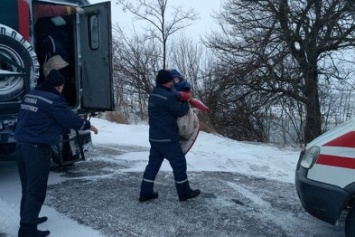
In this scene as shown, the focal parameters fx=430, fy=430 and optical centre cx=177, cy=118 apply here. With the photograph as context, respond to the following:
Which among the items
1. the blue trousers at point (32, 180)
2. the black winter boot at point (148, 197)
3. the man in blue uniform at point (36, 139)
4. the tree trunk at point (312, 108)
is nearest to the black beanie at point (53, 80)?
the man in blue uniform at point (36, 139)

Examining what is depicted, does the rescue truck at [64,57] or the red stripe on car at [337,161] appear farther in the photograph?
the rescue truck at [64,57]

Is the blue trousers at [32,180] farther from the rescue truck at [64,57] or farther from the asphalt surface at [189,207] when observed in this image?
the rescue truck at [64,57]

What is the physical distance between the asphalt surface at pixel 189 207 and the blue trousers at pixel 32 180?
0.75 meters

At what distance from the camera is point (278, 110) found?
563 inches

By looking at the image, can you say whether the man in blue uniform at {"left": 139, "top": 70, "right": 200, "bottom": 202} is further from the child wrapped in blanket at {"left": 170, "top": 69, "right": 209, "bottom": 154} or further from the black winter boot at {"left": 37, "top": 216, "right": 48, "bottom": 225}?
the black winter boot at {"left": 37, "top": 216, "right": 48, "bottom": 225}

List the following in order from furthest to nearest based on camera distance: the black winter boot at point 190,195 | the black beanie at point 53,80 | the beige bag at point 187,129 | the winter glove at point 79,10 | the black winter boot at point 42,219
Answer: the winter glove at point 79,10
the black winter boot at point 190,195
the beige bag at point 187,129
the black winter boot at point 42,219
the black beanie at point 53,80

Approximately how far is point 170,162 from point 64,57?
3309 millimetres

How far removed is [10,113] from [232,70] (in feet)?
35.6

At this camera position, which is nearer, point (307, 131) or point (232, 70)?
point (307, 131)

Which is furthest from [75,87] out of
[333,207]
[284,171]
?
[333,207]

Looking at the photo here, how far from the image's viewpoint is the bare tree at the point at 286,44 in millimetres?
14289

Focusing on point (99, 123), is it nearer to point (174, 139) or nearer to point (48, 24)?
point (48, 24)

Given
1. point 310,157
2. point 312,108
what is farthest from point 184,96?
point 312,108

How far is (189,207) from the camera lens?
206 inches
